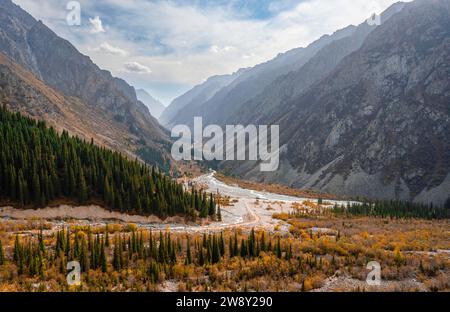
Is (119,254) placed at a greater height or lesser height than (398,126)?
lesser

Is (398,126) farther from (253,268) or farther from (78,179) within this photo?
(253,268)

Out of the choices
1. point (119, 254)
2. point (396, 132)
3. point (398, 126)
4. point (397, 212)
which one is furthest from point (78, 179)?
point (398, 126)

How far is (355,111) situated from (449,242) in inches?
6173

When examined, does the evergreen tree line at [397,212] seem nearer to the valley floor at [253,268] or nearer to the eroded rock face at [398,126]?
the valley floor at [253,268]

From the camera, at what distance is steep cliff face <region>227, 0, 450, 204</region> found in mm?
136500

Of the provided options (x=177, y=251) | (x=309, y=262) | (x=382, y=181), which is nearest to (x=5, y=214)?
(x=177, y=251)

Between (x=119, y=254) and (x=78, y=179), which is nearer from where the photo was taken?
(x=119, y=254)

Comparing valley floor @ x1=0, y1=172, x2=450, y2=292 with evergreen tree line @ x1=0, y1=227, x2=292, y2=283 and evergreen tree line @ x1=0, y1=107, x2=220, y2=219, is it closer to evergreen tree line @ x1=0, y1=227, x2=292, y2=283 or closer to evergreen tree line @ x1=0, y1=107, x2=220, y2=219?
evergreen tree line @ x1=0, y1=227, x2=292, y2=283

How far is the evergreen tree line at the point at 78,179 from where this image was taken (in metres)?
48.2

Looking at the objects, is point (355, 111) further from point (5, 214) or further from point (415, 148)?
point (5, 214)

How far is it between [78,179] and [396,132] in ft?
466

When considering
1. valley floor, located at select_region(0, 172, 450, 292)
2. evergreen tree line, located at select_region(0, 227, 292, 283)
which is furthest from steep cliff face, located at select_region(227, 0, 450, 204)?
evergreen tree line, located at select_region(0, 227, 292, 283)

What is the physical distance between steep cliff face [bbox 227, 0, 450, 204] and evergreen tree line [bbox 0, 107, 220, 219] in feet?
→ 323

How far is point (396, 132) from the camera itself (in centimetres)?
15650
